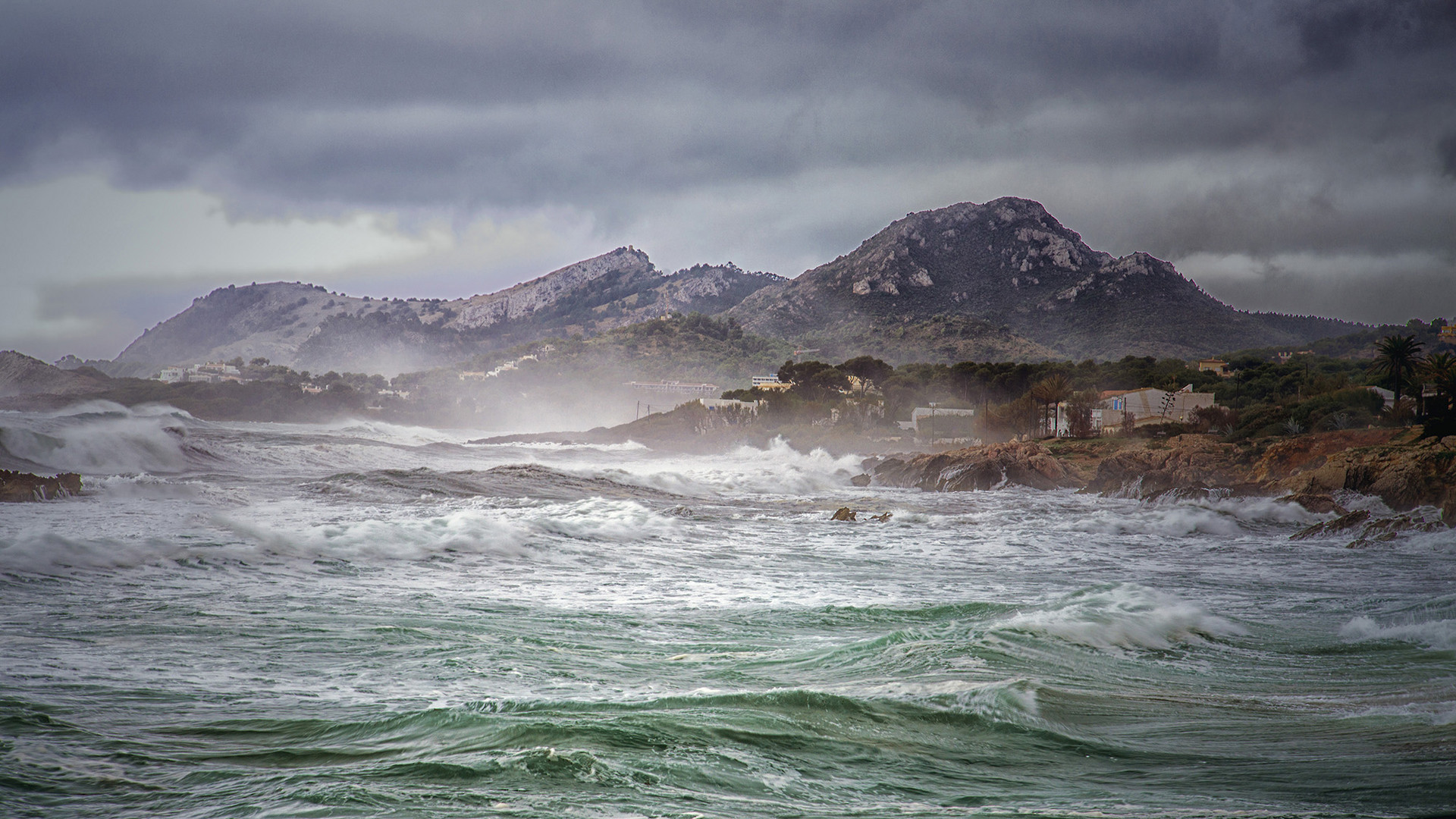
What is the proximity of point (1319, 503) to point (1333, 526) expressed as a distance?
4.05 m

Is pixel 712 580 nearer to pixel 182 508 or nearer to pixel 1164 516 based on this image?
pixel 182 508

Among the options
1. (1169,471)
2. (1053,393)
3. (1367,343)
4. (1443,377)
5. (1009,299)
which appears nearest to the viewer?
(1169,471)

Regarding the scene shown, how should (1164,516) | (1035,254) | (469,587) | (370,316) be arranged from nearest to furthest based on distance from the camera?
(469,587), (1164,516), (1035,254), (370,316)

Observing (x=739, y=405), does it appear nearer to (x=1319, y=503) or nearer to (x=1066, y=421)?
(x=1066, y=421)

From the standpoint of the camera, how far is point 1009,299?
108812 millimetres

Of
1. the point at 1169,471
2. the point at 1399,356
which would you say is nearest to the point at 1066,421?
the point at 1399,356

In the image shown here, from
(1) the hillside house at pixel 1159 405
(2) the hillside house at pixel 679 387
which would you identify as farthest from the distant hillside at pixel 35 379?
(1) the hillside house at pixel 1159 405

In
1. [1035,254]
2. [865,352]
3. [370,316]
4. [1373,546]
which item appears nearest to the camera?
[1373,546]

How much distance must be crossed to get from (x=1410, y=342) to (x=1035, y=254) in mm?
83475

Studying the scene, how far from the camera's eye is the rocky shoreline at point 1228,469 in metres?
19.7

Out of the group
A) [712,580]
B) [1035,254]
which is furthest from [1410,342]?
[1035,254]

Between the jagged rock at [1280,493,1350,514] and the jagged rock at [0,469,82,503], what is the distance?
29039 millimetres

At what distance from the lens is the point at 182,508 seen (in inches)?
524

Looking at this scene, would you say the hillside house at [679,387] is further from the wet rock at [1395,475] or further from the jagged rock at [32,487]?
the jagged rock at [32,487]
